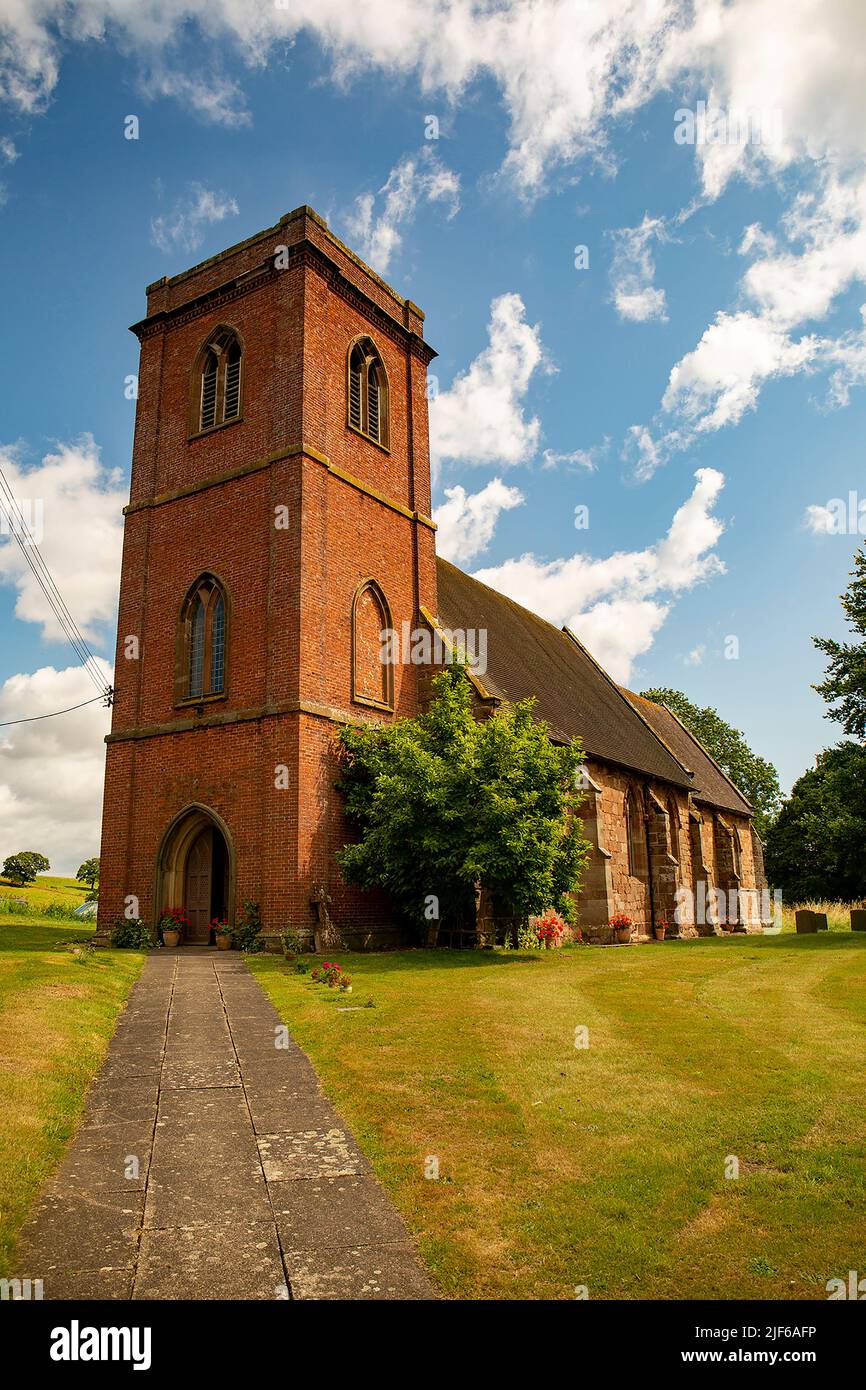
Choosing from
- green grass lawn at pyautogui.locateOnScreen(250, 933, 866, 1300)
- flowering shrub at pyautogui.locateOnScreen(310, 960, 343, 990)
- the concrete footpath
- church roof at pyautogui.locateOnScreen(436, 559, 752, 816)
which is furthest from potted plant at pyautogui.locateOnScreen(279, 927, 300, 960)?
the concrete footpath

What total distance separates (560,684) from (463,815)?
46.2 ft

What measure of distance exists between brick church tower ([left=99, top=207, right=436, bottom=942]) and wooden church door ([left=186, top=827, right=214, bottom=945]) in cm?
4

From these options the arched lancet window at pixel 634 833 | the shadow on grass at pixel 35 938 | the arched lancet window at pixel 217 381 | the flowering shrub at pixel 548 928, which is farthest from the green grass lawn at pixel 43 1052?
the arched lancet window at pixel 634 833

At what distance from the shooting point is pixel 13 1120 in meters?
5.67

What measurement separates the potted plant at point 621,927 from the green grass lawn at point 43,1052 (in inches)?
560

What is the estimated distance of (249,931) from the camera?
1764 cm

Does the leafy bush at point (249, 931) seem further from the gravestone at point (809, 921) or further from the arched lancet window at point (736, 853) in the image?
the arched lancet window at point (736, 853)

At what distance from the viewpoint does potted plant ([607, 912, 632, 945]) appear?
80.4ft

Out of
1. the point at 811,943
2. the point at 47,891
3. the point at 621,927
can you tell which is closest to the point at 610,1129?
the point at 621,927

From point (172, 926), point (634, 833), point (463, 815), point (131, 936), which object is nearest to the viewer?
point (463, 815)

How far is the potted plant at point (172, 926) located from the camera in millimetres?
19422

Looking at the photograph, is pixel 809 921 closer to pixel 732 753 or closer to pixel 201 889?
pixel 201 889

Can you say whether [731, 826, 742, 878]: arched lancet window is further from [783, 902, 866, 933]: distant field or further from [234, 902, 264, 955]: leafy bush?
[234, 902, 264, 955]: leafy bush
